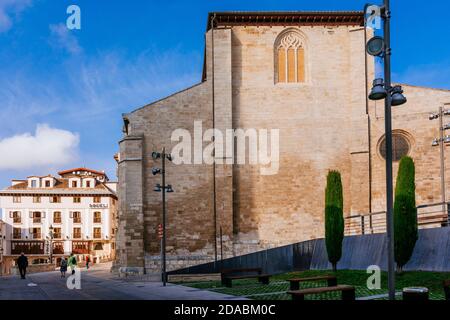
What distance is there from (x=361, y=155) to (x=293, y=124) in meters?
4.06

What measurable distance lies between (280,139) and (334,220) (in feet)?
35.7

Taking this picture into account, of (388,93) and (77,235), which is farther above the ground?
(388,93)

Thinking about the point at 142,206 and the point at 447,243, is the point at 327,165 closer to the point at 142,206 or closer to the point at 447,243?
the point at 142,206

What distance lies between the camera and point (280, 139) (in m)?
30.1

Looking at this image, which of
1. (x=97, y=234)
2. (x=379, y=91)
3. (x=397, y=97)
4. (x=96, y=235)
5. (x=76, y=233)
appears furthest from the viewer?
(x=97, y=234)

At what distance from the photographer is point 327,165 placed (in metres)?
30.0

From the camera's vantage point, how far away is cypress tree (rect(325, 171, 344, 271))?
19562 millimetres

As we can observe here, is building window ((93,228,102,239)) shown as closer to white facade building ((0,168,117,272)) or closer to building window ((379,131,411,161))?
white facade building ((0,168,117,272))

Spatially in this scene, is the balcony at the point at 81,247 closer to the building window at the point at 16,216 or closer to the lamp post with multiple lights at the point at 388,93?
the building window at the point at 16,216

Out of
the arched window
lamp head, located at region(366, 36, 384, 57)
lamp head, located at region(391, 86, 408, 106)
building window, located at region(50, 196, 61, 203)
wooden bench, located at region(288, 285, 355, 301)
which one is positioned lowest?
wooden bench, located at region(288, 285, 355, 301)

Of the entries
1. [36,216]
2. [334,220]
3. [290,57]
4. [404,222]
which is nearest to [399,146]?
[290,57]

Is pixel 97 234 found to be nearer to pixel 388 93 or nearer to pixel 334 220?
pixel 334 220

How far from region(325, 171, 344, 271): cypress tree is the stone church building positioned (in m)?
9.28

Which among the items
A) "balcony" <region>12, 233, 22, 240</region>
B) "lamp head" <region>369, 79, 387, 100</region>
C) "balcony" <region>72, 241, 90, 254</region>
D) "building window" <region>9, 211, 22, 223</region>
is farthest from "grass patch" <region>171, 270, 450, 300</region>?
"balcony" <region>12, 233, 22, 240</region>
